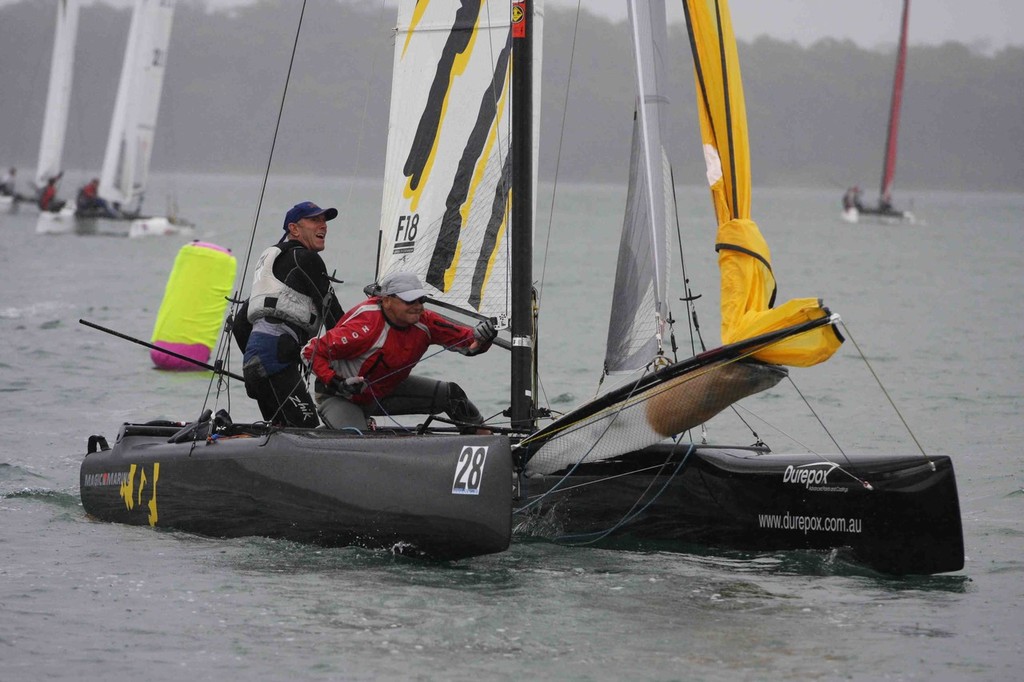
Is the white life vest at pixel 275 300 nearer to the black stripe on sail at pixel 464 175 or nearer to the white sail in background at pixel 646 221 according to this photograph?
the black stripe on sail at pixel 464 175

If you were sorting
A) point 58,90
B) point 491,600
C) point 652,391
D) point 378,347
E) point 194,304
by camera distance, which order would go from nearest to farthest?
point 491,600 < point 652,391 < point 378,347 < point 194,304 < point 58,90

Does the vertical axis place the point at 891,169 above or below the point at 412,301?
above

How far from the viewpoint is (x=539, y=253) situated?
31.4 m

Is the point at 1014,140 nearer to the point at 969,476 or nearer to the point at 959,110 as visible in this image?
the point at 959,110

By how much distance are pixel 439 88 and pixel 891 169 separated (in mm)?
44113

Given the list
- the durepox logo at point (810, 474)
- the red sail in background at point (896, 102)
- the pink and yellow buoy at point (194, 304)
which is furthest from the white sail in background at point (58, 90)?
the durepox logo at point (810, 474)

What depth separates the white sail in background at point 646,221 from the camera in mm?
6062

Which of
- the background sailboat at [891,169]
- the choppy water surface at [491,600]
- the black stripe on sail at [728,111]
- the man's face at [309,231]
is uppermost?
the background sailboat at [891,169]

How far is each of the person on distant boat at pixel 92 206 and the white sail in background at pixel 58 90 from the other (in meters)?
2.13

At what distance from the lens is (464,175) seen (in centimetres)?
683

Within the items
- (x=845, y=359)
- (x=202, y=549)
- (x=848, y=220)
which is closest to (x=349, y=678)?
(x=202, y=549)

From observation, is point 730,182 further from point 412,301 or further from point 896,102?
point 896,102

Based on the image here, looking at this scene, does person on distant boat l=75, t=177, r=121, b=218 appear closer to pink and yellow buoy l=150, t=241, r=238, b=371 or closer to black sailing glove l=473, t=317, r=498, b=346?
pink and yellow buoy l=150, t=241, r=238, b=371

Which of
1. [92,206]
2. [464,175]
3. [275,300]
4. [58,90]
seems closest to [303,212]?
[275,300]
